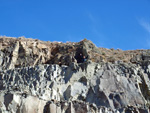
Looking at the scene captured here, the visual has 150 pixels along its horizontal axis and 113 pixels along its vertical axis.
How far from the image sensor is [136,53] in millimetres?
47750

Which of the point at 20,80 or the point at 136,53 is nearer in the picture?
the point at 20,80

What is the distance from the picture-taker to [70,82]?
36.3 m

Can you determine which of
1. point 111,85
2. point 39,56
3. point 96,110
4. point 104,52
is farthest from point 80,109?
point 104,52

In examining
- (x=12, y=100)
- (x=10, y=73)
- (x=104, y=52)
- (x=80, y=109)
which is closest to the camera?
(x=12, y=100)

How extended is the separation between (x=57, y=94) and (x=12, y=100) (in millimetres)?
7217

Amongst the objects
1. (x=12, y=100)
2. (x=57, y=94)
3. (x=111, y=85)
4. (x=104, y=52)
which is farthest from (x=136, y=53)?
(x=12, y=100)

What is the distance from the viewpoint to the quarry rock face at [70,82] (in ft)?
99.3

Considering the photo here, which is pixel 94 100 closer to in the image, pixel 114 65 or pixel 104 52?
pixel 114 65

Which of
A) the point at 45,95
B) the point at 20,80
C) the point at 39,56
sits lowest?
the point at 45,95

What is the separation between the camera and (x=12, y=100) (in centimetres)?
2841

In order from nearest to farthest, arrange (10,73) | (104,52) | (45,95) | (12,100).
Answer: (12,100)
(45,95)
(10,73)
(104,52)

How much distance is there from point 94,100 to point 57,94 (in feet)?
12.4

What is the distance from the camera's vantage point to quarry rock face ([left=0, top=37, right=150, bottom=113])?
30.3 meters

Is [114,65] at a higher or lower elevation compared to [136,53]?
lower
